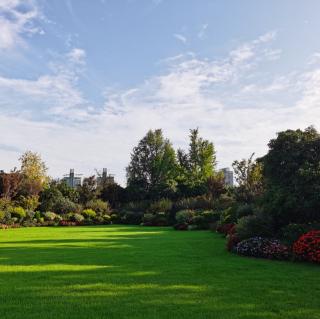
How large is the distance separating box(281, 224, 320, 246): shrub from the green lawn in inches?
75.2

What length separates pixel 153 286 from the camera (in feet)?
24.0

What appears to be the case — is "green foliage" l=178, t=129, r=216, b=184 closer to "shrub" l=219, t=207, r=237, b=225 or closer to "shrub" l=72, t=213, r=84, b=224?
"shrub" l=72, t=213, r=84, b=224

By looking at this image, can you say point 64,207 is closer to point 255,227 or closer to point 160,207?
point 160,207

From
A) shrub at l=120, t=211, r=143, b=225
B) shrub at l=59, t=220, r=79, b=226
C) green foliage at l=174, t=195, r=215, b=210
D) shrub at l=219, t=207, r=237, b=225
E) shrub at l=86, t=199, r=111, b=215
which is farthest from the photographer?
shrub at l=86, t=199, r=111, b=215

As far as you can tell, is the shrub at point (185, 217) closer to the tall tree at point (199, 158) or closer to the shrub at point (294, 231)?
the shrub at point (294, 231)

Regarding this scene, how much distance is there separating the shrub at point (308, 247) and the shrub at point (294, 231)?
0.92m

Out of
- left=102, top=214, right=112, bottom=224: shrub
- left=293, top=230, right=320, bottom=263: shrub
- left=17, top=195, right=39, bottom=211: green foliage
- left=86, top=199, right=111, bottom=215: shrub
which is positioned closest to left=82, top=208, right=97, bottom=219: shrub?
left=102, top=214, right=112, bottom=224: shrub

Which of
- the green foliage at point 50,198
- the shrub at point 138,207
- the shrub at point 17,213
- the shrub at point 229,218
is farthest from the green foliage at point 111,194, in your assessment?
the shrub at point 229,218

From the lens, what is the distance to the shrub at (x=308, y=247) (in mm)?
10484

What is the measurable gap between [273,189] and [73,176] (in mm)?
54801

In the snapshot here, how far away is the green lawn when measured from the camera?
581 cm

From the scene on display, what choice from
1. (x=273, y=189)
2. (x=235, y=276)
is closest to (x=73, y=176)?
(x=273, y=189)

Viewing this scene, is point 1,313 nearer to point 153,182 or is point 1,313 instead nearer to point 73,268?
point 73,268

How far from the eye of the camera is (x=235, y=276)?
334 inches
